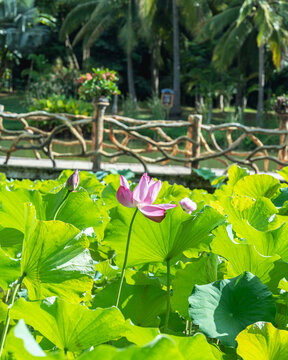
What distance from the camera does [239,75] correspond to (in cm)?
2167

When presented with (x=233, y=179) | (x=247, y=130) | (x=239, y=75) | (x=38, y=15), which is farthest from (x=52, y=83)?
(x=233, y=179)

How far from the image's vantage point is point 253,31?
2133 centimetres

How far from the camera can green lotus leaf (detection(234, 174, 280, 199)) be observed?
113 centimetres

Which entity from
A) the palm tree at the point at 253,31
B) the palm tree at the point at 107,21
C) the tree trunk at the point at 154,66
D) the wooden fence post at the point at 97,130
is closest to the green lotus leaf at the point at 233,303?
the wooden fence post at the point at 97,130

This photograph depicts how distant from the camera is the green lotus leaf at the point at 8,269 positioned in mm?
555

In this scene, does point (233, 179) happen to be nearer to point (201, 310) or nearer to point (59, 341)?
point (201, 310)

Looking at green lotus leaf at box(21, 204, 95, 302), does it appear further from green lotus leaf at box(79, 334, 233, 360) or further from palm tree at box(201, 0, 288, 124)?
palm tree at box(201, 0, 288, 124)

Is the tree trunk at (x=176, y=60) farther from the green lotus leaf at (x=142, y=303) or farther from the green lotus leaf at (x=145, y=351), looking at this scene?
the green lotus leaf at (x=145, y=351)

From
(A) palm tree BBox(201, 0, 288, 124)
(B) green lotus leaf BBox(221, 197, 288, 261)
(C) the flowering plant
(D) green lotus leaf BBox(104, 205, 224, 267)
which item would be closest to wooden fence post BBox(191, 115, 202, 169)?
(C) the flowering plant

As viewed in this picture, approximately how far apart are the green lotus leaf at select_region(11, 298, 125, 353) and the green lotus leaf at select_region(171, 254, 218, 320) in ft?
0.61

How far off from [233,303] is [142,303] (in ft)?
0.43

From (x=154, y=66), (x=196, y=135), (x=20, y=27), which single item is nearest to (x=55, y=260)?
(x=196, y=135)

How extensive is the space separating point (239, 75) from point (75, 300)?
22.2m

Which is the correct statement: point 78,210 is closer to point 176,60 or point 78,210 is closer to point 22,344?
point 22,344
